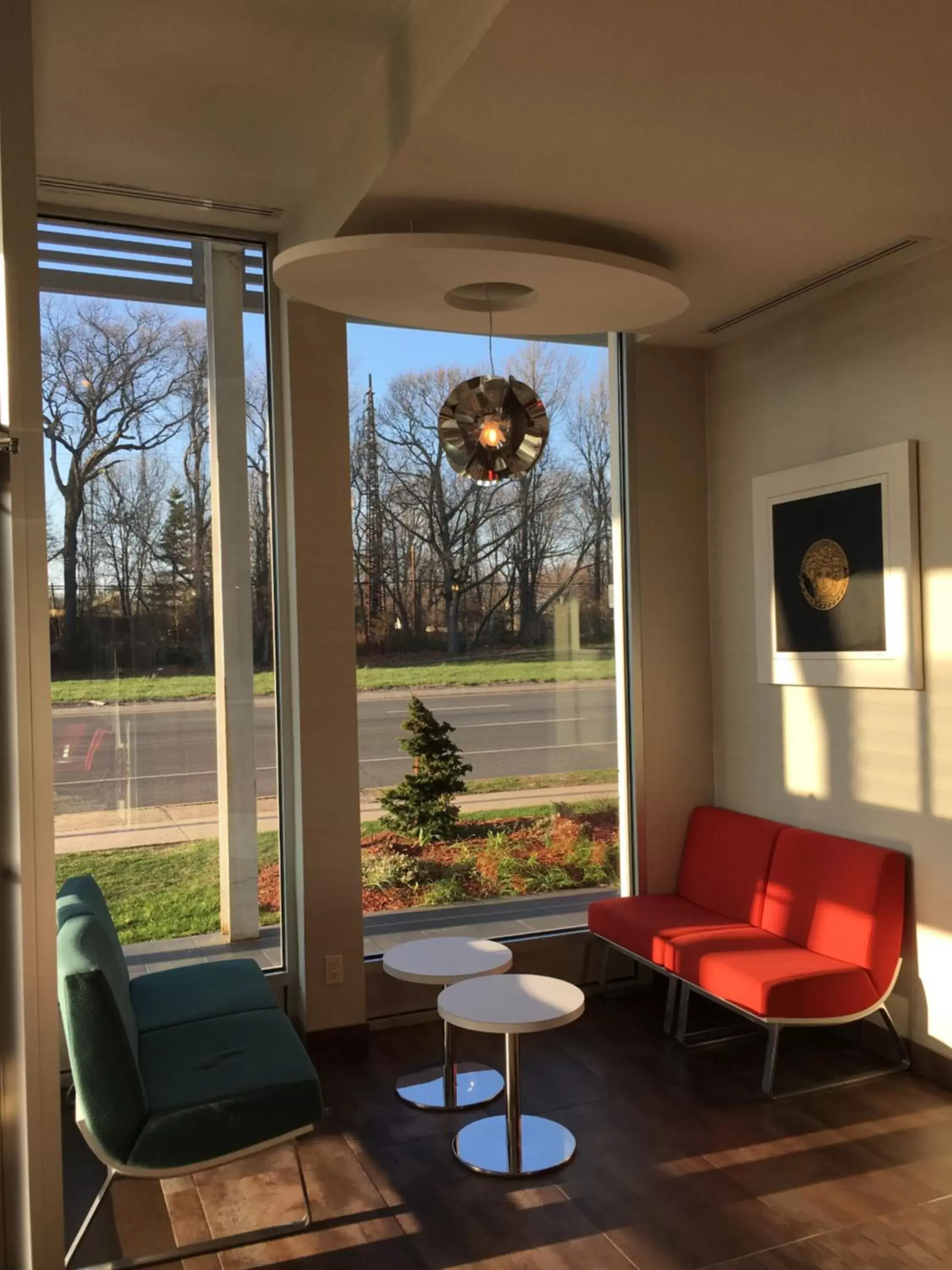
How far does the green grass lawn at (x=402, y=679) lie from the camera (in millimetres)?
4199

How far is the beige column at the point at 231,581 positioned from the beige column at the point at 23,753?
1.77 metres

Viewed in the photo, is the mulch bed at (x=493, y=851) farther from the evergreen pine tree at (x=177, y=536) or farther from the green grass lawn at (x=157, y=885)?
the evergreen pine tree at (x=177, y=536)

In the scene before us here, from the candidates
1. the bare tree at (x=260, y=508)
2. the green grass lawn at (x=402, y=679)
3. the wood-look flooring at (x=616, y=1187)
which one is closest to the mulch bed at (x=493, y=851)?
the green grass lawn at (x=402, y=679)

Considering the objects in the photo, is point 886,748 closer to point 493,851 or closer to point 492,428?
point 493,851

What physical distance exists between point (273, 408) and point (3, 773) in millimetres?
2322

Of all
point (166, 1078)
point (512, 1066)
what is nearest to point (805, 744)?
point (512, 1066)

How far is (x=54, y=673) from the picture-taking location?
412 centimetres

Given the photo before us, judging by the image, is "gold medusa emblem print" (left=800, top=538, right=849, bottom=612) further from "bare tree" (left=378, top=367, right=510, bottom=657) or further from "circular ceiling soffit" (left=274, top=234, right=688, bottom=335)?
"bare tree" (left=378, top=367, right=510, bottom=657)

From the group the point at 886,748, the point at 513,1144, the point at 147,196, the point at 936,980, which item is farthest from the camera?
the point at 886,748

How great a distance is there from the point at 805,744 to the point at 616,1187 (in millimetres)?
2107

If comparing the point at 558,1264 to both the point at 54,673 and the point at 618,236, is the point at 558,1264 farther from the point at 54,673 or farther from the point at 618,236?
the point at 618,236

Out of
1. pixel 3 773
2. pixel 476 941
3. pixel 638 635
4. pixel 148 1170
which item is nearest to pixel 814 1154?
pixel 476 941

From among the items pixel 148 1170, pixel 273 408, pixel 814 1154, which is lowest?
pixel 814 1154

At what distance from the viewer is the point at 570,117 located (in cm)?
282
